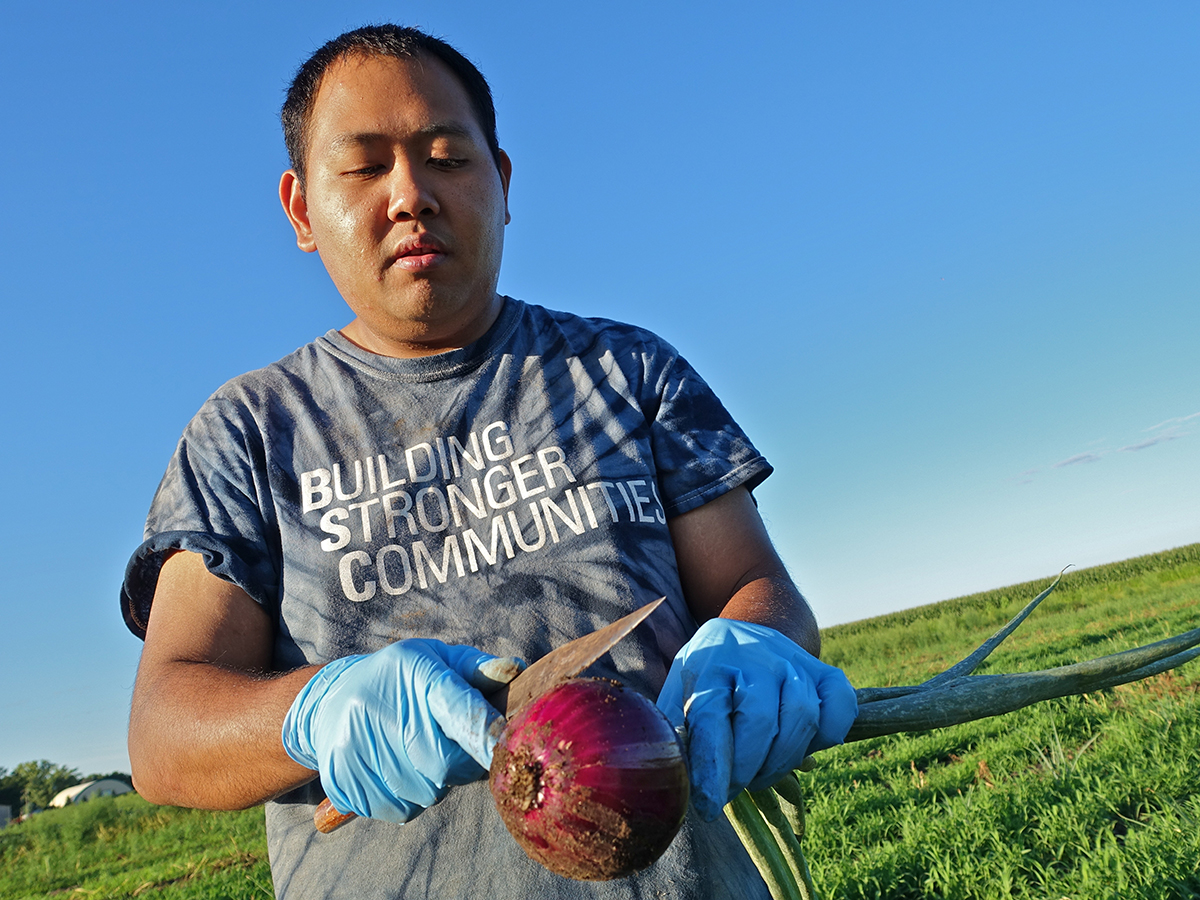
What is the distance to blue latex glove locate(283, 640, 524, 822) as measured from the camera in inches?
48.5

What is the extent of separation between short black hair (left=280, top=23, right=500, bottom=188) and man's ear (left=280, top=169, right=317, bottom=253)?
32 millimetres

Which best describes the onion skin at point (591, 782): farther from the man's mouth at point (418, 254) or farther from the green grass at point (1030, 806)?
the green grass at point (1030, 806)

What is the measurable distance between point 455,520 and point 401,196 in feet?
2.22

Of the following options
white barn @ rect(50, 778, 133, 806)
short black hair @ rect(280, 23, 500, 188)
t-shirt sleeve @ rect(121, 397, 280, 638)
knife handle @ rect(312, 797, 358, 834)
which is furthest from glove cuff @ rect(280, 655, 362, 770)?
white barn @ rect(50, 778, 133, 806)

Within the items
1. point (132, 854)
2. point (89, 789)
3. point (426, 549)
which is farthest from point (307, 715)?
point (89, 789)

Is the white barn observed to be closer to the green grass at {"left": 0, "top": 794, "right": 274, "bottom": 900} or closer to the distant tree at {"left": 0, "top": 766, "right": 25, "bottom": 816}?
the distant tree at {"left": 0, "top": 766, "right": 25, "bottom": 816}

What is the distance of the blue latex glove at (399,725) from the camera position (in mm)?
1231

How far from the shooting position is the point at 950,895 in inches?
147

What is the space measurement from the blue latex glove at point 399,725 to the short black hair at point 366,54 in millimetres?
1213

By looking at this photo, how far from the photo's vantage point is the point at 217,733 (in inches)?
54.8

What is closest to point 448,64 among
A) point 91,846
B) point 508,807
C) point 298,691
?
point 298,691

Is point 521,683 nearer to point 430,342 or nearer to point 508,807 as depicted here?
point 508,807

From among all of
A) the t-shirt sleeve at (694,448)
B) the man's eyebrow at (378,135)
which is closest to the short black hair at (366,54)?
the man's eyebrow at (378,135)

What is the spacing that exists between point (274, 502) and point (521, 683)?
0.74 meters
